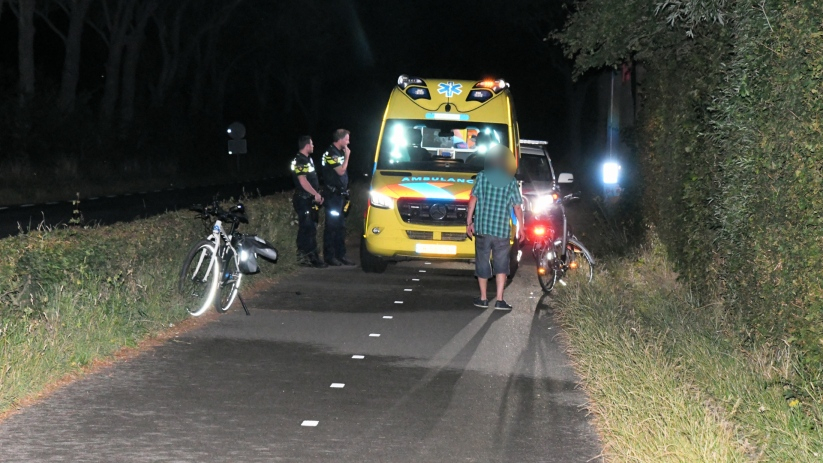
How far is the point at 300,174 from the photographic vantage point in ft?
53.3

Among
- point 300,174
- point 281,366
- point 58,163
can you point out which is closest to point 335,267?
point 300,174

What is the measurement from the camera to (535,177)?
64.6ft

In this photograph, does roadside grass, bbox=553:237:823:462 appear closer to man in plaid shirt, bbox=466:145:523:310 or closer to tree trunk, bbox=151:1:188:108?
man in plaid shirt, bbox=466:145:523:310

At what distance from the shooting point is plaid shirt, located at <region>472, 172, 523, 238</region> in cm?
1319

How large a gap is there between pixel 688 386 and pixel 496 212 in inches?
225

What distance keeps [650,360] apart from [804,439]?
7.12 feet

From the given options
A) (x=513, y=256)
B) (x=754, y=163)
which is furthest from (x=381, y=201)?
(x=754, y=163)

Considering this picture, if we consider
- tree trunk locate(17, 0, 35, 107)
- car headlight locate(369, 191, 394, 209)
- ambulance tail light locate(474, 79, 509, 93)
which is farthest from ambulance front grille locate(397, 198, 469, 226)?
tree trunk locate(17, 0, 35, 107)

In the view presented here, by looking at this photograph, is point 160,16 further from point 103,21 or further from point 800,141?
point 800,141

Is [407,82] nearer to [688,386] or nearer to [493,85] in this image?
[493,85]

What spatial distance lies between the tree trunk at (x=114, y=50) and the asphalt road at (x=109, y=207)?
5.26 m

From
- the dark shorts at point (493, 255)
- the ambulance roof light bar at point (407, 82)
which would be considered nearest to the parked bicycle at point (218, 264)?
the dark shorts at point (493, 255)

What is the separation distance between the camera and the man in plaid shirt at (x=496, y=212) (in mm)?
13156

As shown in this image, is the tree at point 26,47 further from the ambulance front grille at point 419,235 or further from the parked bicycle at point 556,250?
the parked bicycle at point 556,250
